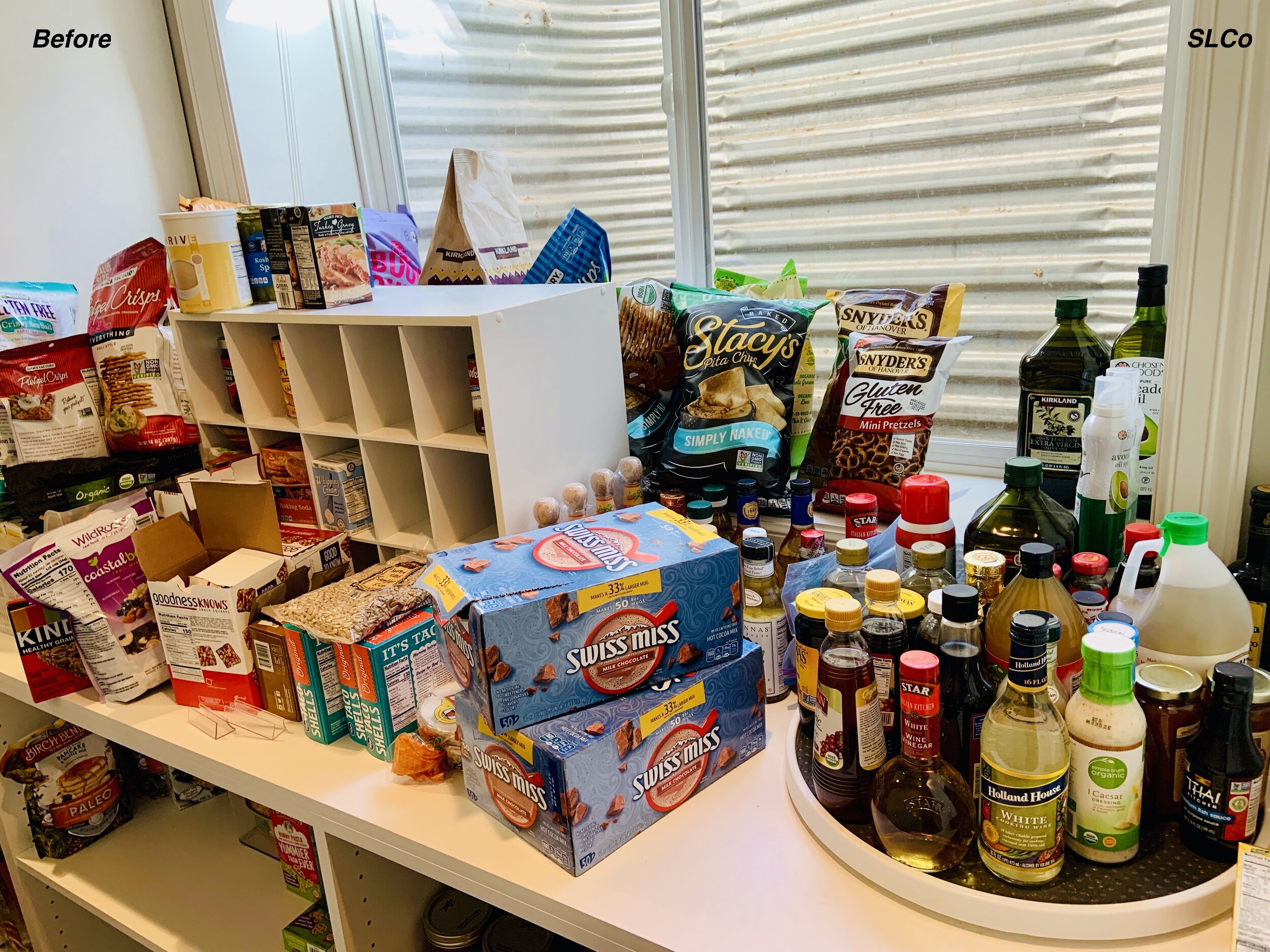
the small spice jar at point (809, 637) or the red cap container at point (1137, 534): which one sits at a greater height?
the red cap container at point (1137, 534)

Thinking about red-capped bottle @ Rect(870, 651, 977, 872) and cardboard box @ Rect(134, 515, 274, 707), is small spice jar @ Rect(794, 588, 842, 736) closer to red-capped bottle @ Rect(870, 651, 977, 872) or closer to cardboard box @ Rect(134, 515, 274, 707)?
red-capped bottle @ Rect(870, 651, 977, 872)

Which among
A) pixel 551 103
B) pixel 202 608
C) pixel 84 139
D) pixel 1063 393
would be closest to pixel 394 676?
pixel 202 608

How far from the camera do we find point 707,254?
1.99 m

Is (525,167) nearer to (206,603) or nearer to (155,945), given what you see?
(206,603)

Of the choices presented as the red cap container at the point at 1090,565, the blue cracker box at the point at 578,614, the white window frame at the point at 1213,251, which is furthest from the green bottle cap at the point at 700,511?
the white window frame at the point at 1213,251

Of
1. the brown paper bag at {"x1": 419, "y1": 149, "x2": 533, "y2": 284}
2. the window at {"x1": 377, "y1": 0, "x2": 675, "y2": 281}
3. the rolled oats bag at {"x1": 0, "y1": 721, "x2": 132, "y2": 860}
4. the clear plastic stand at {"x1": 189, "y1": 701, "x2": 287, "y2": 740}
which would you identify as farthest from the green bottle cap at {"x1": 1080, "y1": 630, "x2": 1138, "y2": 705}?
the rolled oats bag at {"x1": 0, "y1": 721, "x2": 132, "y2": 860}

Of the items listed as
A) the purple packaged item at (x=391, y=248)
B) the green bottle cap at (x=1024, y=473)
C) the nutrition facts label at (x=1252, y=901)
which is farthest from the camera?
the purple packaged item at (x=391, y=248)

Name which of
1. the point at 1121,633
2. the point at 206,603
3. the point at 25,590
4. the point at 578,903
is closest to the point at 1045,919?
the point at 1121,633

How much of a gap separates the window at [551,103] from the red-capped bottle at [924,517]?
1025 mm

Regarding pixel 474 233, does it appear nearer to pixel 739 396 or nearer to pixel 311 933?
pixel 739 396

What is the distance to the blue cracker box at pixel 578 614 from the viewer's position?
1017mm

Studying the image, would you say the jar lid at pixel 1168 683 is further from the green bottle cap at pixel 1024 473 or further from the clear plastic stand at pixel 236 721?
the clear plastic stand at pixel 236 721

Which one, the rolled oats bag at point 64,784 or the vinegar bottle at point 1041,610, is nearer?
the vinegar bottle at point 1041,610

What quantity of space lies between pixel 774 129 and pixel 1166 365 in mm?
922
